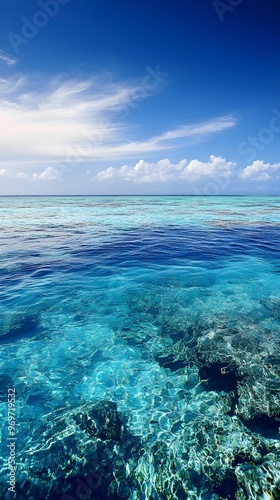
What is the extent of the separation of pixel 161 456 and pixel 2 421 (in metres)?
4.84

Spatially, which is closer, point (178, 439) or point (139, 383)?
point (178, 439)

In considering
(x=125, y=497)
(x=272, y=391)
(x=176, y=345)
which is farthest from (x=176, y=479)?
(x=176, y=345)

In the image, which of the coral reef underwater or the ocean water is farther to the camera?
the ocean water

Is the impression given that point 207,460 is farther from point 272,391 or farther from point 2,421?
point 2,421

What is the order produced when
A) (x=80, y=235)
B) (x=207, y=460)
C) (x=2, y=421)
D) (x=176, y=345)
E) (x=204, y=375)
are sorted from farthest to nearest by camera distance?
1. (x=80, y=235)
2. (x=176, y=345)
3. (x=204, y=375)
4. (x=2, y=421)
5. (x=207, y=460)

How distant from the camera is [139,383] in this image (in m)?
8.71

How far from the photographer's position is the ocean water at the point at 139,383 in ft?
19.7

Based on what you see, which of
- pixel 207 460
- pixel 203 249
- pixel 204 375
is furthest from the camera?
pixel 203 249

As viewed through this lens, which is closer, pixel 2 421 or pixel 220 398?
pixel 2 421

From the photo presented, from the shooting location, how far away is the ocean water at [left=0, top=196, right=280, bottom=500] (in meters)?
6.01

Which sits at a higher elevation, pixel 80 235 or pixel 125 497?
pixel 80 235

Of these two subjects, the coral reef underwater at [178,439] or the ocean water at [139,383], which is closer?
the coral reef underwater at [178,439]

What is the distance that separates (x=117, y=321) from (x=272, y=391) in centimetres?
715

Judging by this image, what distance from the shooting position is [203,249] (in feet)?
78.1
